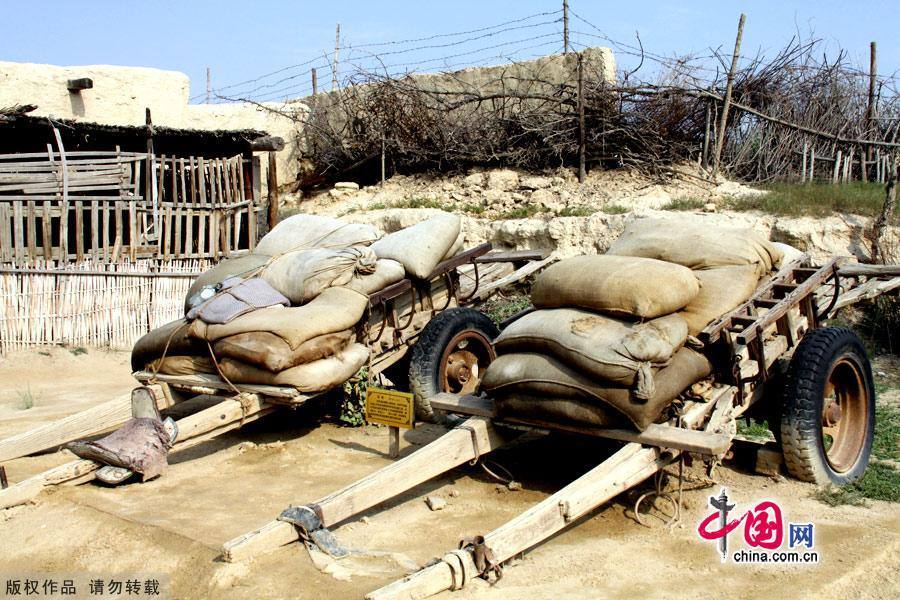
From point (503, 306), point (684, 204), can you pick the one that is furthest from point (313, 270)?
point (684, 204)

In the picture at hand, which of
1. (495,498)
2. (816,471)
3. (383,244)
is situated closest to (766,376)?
(816,471)

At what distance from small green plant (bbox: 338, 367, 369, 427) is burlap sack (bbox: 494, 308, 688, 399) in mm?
1758

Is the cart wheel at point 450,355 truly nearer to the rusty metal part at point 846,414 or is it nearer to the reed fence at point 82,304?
the rusty metal part at point 846,414

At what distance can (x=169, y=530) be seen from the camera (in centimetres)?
389

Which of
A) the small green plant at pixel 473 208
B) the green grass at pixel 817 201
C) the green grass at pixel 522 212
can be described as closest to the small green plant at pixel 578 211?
the green grass at pixel 522 212

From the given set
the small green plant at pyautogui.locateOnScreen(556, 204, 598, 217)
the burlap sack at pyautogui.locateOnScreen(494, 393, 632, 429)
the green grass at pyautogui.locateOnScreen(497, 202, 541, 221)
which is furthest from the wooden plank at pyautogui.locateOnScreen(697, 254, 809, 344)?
the green grass at pyautogui.locateOnScreen(497, 202, 541, 221)

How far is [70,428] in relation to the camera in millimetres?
5047

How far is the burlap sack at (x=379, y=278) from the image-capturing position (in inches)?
224

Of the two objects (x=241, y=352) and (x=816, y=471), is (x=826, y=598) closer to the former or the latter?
(x=816, y=471)

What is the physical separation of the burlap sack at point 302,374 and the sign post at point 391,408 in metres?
0.29

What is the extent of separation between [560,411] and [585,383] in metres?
0.19

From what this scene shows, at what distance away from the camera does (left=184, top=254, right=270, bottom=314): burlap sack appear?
19.3 feet

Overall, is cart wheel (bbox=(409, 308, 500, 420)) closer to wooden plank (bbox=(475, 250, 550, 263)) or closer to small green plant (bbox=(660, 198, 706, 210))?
wooden plank (bbox=(475, 250, 550, 263))

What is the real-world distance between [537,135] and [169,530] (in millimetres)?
9206
